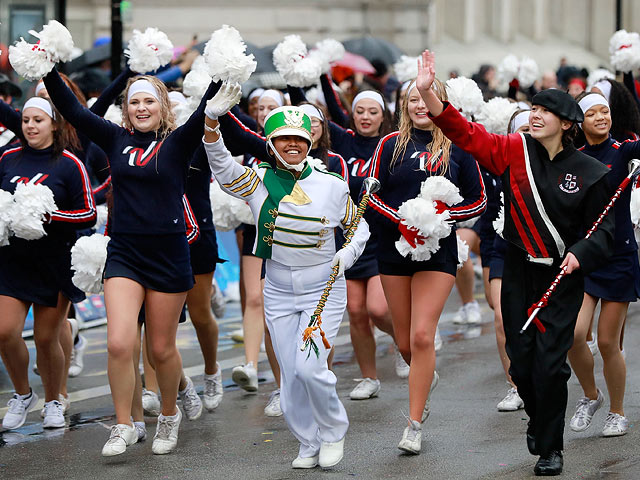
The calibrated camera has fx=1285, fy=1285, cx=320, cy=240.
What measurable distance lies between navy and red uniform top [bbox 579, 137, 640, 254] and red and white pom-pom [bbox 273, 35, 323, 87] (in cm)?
235

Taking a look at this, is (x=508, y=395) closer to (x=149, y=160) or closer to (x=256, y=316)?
(x=256, y=316)

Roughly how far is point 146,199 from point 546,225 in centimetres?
222

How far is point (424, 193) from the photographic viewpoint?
7.41 metres

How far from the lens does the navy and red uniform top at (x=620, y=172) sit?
7.59 metres

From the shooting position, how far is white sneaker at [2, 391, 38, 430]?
26.8ft

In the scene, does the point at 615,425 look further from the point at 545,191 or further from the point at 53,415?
the point at 53,415

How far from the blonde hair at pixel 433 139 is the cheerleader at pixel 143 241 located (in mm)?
1247

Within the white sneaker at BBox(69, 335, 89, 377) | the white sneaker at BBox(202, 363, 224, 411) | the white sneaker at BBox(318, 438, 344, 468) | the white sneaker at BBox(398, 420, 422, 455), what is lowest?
the white sneaker at BBox(69, 335, 89, 377)

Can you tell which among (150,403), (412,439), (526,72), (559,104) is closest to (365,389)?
(150,403)

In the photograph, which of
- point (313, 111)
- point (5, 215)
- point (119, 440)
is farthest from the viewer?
point (313, 111)

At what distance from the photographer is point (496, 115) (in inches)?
384

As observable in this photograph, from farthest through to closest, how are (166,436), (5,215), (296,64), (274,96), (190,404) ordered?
(274,96)
(296,64)
(190,404)
(5,215)
(166,436)

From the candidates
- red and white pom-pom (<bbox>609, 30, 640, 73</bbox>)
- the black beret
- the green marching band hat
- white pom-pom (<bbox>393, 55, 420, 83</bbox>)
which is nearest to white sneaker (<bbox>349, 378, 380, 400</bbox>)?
the green marching band hat

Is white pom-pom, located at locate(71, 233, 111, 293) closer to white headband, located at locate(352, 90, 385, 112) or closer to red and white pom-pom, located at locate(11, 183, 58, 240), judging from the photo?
red and white pom-pom, located at locate(11, 183, 58, 240)
